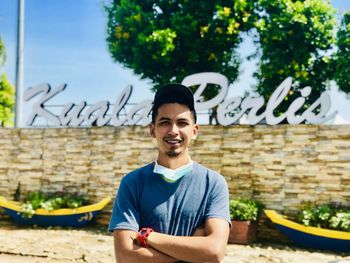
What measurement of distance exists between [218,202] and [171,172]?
0.37 metres

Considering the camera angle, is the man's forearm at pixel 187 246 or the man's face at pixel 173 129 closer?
the man's forearm at pixel 187 246

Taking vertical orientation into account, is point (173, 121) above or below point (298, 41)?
below

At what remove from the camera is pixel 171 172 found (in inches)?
102

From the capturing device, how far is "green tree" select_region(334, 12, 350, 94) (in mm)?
18541

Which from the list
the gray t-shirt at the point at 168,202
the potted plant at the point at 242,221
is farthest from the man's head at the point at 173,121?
the potted plant at the point at 242,221

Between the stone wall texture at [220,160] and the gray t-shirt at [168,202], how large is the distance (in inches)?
370

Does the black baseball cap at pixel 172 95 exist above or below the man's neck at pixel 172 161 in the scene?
above

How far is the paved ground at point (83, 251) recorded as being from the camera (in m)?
9.50

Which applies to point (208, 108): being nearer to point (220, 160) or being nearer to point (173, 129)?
point (220, 160)

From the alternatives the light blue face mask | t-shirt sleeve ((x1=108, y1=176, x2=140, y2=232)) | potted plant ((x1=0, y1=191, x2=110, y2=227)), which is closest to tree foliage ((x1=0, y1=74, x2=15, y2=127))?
potted plant ((x1=0, y1=191, x2=110, y2=227))

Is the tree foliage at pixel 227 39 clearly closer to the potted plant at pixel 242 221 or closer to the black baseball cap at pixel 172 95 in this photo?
the potted plant at pixel 242 221

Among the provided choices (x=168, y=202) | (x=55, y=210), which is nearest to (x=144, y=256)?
(x=168, y=202)

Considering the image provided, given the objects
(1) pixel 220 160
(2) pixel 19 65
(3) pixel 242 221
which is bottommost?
(3) pixel 242 221

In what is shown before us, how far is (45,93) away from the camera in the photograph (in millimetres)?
14328
